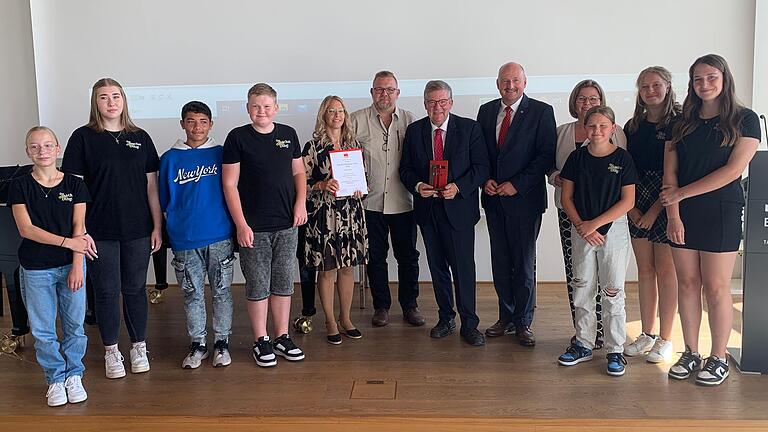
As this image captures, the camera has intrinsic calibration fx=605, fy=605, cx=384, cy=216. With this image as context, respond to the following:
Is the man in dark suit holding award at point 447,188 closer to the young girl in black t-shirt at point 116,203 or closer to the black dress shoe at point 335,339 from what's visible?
the black dress shoe at point 335,339

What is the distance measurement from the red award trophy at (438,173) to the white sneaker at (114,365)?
1964 millimetres

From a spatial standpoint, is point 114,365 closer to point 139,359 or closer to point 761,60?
point 139,359

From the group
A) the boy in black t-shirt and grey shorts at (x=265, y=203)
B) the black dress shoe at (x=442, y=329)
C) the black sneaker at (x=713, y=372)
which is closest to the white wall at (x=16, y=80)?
the boy in black t-shirt and grey shorts at (x=265, y=203)

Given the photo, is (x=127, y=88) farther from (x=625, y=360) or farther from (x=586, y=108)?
(x=625, y=360)

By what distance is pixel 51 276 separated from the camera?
282 cm

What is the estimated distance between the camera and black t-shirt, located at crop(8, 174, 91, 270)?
2740 millimetres

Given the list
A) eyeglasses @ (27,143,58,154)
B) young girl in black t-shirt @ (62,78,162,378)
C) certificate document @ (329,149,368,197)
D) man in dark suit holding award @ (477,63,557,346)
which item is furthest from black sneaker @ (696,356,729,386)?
eyeglasses @ (27,143,58,154)

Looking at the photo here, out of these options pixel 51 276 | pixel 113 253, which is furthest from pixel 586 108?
pixel 51 276

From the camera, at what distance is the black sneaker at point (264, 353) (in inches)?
129

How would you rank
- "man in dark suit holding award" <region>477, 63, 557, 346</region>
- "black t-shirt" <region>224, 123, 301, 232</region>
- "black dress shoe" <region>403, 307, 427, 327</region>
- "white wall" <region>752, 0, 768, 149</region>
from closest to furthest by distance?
"black t-shirt" <region>224, 123, 301, 232</region>, "man in dark suit holding award" <region>477, 63, 557, 346</region>, "black dress shoe" <region>403, 307, 427, 327</region>, "white wall" <region>752, 0, 768, 149</region>

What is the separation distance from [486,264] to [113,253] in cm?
316

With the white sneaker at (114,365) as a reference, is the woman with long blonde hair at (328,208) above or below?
above

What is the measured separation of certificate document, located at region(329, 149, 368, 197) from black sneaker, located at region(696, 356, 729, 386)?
2021 millimetres

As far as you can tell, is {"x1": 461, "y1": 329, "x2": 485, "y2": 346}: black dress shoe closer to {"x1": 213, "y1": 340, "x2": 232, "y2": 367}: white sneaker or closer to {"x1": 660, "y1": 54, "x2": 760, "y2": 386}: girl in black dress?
{"x1": 660, "y1": 54, "x2": 760, "y2": 386}: girl in black dress
